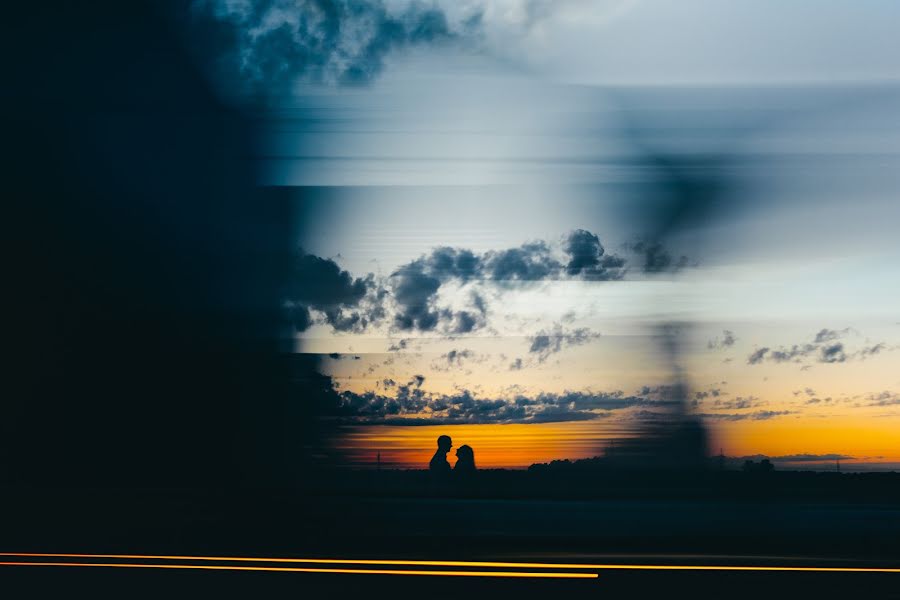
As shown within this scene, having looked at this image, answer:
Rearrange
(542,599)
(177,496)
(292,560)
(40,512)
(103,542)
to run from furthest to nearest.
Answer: (177,496)
(40,512)
(103,542)
(292,560)
(542,599)

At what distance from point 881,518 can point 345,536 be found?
325 centimetres

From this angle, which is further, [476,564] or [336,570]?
[476,564]

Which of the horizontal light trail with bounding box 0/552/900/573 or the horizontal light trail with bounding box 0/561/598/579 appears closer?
the horizontal light trail with bounding box 0/561/598/579

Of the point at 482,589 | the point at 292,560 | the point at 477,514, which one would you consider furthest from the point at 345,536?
the point at 482,589

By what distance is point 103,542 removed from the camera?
16.2 feet

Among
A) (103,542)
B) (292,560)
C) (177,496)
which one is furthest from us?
(177,496)

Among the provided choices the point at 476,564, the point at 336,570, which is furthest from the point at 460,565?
the point at 336,570

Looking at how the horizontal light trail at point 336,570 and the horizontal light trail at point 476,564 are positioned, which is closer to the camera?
the horizontal light trail at point 336,570

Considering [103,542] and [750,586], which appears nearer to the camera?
[750,586]

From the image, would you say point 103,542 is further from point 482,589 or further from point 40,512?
point 482,589

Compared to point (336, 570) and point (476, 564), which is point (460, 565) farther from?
point (336, 570)

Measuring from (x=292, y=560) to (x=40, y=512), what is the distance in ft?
7.73

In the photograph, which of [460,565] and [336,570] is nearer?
[336,570]

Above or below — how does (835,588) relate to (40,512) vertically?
below
